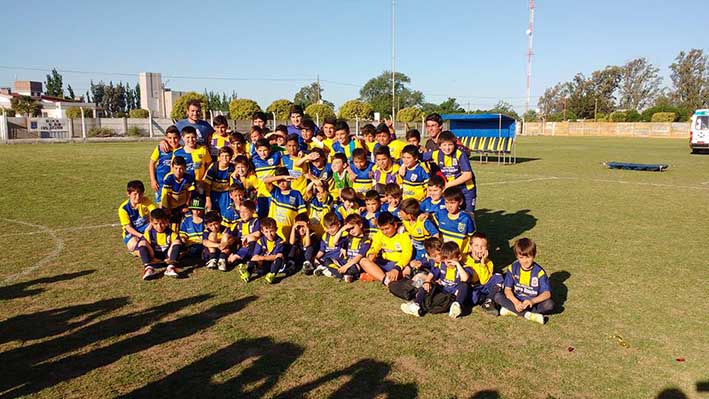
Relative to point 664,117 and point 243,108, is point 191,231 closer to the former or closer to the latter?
point 243,108

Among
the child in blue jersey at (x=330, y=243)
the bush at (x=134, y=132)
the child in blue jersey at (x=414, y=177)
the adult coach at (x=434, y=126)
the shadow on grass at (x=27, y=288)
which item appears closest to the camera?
the shadow on grass at (x=27, y=288)

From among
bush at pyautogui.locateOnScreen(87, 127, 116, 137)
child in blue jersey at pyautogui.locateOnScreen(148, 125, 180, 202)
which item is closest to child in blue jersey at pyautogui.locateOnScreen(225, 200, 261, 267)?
child in blue jersey at pyautogui.locateOnScreen(148, 125, 180, 202)

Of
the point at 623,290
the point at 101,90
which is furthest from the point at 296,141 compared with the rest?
the point at 101,90

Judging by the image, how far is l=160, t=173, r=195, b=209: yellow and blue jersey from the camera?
21.6 feet

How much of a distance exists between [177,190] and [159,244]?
0.82m

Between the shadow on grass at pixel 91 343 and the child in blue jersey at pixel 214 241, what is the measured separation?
3.82 feet

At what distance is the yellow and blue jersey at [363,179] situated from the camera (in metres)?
6.77

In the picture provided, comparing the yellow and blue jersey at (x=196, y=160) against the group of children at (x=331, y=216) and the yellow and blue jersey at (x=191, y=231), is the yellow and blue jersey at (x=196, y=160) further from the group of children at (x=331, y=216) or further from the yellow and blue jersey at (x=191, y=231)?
the yellow and blue jersey at (x=191, y=231)

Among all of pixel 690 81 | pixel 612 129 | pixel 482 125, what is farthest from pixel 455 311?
pixel 690 81

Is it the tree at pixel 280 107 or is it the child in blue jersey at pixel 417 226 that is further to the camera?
the tree at pixel 280 107

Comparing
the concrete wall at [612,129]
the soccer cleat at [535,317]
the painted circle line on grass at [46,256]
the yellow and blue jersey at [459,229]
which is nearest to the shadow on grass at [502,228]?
the yellow and blue jersey at [459,229]

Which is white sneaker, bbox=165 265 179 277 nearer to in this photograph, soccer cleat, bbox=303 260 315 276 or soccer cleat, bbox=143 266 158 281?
soccer cleat, bbox=143 266 158 281

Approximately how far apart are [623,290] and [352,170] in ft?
11.7

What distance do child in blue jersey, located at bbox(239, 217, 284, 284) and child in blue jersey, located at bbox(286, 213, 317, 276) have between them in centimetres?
17
